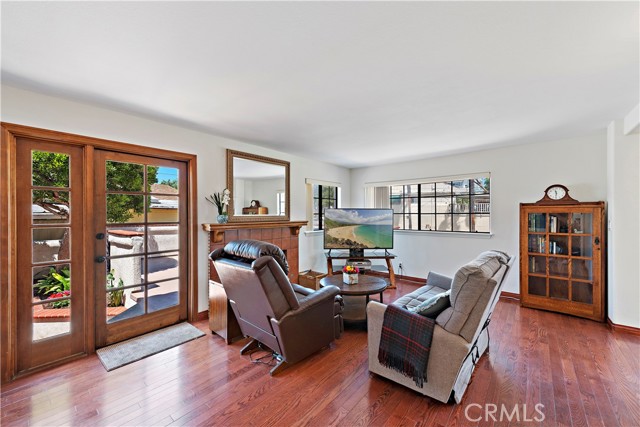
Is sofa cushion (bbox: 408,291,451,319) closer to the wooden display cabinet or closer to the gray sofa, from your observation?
the gray sofa

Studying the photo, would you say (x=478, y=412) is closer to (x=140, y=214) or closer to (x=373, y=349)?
(x=373, y=349)

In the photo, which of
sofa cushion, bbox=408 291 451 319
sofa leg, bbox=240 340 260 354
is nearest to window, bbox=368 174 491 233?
sofa cushion, bbox=408 291 451 319

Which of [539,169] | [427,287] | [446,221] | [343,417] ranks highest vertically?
[539,169]

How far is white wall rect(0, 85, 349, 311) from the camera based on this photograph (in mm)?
2195

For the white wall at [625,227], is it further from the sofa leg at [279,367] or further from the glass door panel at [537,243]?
the sofa leg at [279,367]

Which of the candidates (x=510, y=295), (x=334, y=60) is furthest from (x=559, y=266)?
(x=334, y=60)

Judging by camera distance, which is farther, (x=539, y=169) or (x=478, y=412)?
(x=539, y=169)

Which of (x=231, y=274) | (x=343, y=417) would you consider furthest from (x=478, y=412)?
(x=231, y=274)

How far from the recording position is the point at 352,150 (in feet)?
14.0

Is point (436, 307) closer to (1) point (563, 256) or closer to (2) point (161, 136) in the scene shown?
(1) point (563, 256)

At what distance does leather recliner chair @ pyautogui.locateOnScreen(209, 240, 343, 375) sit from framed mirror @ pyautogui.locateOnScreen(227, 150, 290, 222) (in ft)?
4.15

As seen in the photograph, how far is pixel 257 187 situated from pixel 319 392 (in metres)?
2.75

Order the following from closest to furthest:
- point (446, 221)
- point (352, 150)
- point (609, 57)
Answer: point (609, 57), point (352, 150), point (446, 221)

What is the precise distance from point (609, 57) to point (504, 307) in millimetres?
3119
